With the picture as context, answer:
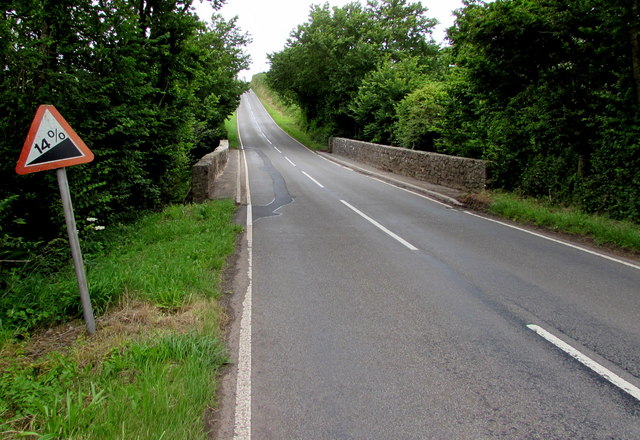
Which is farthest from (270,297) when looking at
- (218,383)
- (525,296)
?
(525,296)

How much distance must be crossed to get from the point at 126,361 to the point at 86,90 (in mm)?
5914

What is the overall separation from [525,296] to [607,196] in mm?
6534

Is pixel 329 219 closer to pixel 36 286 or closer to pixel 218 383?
pixel 36 286

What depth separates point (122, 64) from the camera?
844 cm

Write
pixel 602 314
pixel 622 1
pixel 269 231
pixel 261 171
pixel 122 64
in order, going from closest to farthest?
pixel 602 314 < pixel 122 64 < pixel 622 1 < pixel 269 231 < pixel 261 171

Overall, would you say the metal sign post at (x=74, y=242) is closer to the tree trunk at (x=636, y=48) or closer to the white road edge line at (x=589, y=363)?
the white road edge line at (x=589, y=363)

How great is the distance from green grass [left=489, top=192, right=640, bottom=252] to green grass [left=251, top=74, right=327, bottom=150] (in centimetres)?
2942

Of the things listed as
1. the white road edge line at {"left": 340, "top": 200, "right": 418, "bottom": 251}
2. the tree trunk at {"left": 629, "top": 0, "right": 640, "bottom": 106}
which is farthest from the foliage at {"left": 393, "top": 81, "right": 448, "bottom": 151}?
the tree trunk at {"left": 629, "top": 0, "right": 640, "bottom": 106}

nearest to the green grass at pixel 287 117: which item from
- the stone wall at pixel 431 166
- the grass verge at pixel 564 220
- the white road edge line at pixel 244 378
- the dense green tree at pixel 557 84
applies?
the stone wall at pixel 431 166

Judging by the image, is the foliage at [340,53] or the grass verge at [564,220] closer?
the grass verge at [564,220]

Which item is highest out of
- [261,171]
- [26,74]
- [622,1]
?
[622,1]

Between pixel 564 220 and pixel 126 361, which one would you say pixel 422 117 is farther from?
pixel 126 361

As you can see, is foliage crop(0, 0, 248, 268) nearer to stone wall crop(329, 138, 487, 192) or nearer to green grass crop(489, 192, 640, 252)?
green grass crop(489, 192, 640, 252)

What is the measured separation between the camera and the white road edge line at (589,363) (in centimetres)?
359
